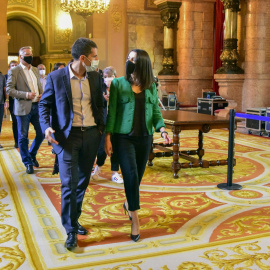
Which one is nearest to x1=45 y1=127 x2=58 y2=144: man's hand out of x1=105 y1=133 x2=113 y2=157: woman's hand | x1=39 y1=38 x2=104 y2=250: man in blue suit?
x1=39 y1=38 x2=104 y2=250: man in blue suit

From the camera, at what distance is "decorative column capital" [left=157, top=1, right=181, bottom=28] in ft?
43.5

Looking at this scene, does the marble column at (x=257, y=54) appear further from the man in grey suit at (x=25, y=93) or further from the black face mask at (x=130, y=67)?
the black face mask at (x=130, y=67)

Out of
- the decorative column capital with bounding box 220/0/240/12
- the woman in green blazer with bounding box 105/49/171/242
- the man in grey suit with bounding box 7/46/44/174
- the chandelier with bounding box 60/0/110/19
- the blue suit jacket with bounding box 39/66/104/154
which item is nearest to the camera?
the blue suit jacket with bounding box 39/66/104/154

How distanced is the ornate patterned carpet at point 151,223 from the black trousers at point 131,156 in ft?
1.29

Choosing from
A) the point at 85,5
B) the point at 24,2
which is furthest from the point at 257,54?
the point at 24,2

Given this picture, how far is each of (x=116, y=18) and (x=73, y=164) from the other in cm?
1165

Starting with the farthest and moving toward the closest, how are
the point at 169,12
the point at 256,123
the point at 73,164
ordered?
1. the point at 169,12
2. the point at 256,123
3. the point at 73,164

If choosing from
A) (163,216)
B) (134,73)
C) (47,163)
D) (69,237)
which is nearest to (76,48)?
(134,73)

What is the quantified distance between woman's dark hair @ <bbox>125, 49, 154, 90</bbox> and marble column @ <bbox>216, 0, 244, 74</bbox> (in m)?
8.05

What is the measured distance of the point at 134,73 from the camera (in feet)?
10.8

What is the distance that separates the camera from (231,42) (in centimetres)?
1095

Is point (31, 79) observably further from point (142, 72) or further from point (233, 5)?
point (233, 5)

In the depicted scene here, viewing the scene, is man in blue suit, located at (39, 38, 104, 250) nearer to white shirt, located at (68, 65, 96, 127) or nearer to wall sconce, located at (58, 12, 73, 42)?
white shirt, located at (68, 65, 96, 127)

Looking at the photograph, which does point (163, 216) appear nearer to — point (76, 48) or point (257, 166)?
point (76, 48)
